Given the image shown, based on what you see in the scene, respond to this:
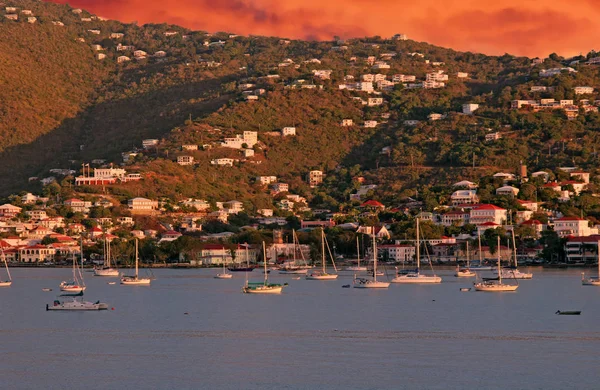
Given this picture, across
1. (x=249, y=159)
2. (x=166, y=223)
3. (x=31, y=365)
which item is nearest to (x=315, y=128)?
(x=249, y=159)

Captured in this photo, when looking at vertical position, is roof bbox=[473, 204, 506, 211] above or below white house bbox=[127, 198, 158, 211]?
below

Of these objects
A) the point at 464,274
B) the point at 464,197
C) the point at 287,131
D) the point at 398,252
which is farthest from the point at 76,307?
the point at 287,131

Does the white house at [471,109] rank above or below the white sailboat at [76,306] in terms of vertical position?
above

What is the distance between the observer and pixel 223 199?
546 ft

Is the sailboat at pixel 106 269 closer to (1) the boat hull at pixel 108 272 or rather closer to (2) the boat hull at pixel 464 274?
(1) the boat hull at pixel 108 272

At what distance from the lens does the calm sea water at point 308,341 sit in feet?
134

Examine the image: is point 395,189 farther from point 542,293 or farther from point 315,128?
point 542,293

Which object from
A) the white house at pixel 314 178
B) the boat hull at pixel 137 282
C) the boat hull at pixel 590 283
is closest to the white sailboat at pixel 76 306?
the boat hull at pixel 137 282

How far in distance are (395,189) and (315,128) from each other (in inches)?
1264

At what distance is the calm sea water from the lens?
40969 millimetres

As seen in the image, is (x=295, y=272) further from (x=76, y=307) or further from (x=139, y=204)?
(x=76, y=307)

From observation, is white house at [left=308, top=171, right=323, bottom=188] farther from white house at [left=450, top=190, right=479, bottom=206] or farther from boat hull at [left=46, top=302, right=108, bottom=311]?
boat hull at [left=46, top=302, right=108, bottom=311]

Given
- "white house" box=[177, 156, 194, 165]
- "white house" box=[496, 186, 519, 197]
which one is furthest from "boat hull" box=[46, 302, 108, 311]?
"white house" box=[177, 156, 194, 165]

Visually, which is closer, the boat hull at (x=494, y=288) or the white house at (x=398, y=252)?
the boat hull at (x=494, y=288)
